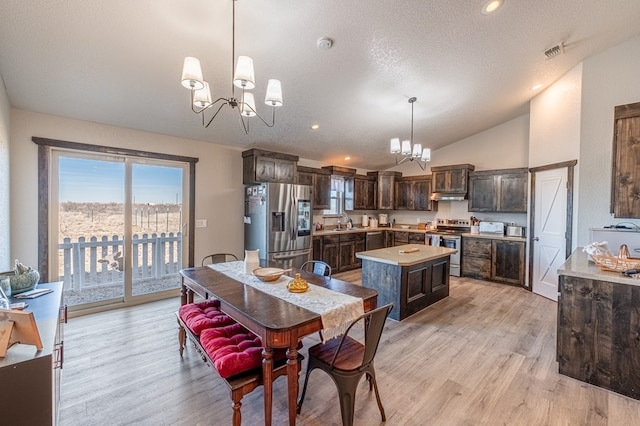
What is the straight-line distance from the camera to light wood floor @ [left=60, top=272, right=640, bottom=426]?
6.27 feet

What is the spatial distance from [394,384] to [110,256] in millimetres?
3943

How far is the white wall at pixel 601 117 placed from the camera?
3539mm

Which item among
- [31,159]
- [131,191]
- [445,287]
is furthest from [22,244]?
[445,287]

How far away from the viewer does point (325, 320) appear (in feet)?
5.60

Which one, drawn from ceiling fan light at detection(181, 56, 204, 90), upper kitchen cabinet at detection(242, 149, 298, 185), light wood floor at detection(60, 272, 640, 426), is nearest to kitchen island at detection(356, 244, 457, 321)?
light wood floor at detection(60, 272, 640, 426)

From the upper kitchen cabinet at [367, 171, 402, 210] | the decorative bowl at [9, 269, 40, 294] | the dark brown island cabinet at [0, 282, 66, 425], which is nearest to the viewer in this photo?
the dark brown island cabinet at [0, 282, 66, 425]

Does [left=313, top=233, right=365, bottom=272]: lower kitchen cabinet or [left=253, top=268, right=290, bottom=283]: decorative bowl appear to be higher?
[left=253, top=268, right=290, bottom=283]: decorative bowl

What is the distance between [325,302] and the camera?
1.90 metres

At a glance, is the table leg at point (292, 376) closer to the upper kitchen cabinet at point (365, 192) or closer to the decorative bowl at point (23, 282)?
the decorative bowl at point (23, 282)

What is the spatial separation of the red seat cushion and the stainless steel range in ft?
15.1

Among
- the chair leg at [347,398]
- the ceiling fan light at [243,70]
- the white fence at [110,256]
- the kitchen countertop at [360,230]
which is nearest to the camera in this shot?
the chair leg at [347,398]

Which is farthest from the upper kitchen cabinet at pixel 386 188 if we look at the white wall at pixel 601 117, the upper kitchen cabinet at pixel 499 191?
the white wall at pixel 601 117

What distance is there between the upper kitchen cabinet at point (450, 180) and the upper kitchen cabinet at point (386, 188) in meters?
1.00

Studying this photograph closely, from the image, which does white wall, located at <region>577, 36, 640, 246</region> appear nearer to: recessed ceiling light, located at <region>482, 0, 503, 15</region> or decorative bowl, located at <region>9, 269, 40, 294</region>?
recessed ceiling light, located at <region>482, 0, 503, 15</region>
